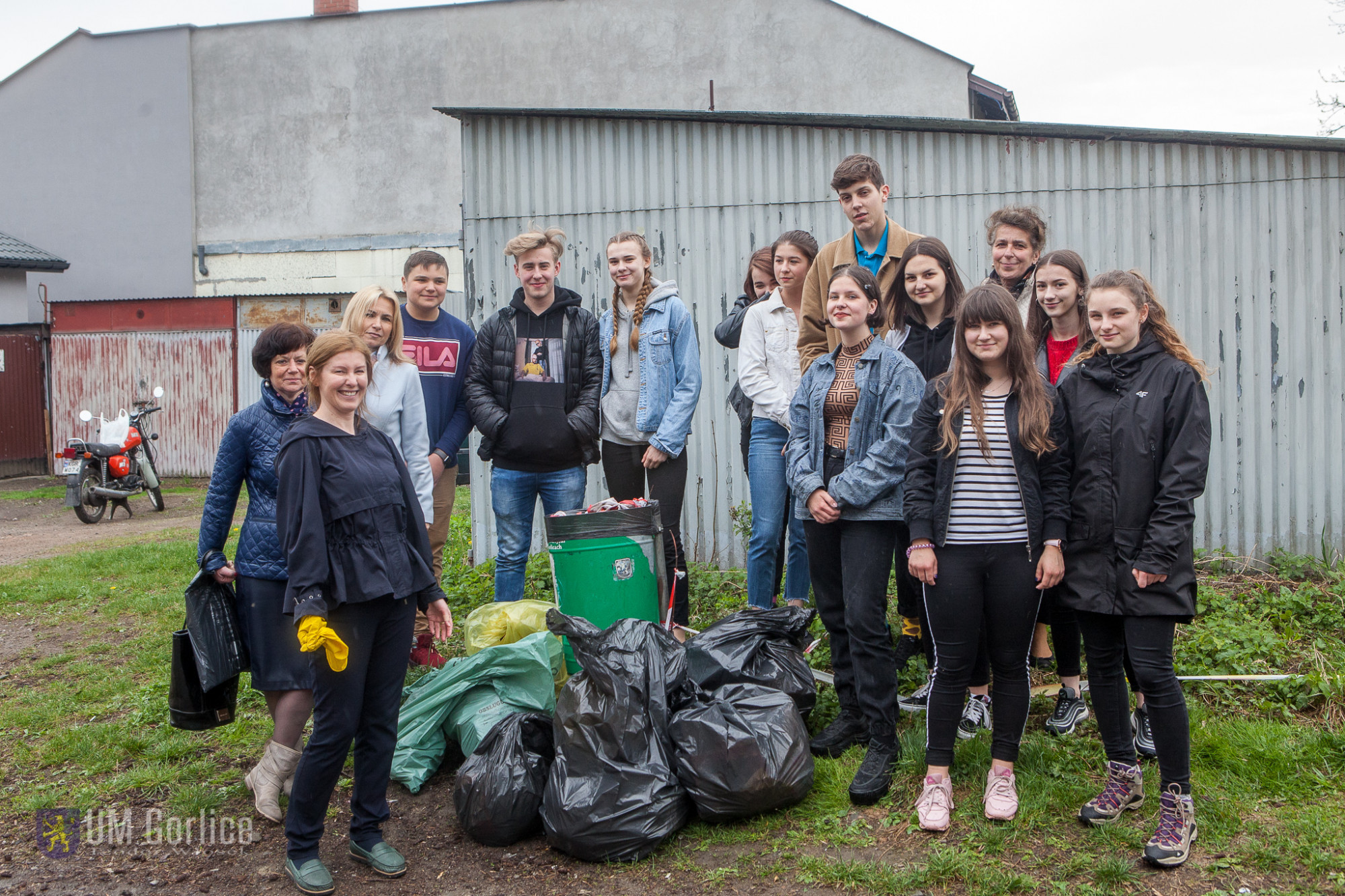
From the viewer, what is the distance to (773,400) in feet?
14.6

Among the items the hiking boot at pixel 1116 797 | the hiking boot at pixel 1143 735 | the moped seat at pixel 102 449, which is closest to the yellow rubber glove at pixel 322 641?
the hiking boot at pixel 1116 797

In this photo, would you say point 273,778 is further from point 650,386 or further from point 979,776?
point 979,776

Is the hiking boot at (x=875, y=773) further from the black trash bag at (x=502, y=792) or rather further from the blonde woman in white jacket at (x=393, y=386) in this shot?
the blonde woman in white jacket at (x=393, y=386)

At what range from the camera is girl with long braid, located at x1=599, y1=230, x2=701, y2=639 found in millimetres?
4680

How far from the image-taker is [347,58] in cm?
1861

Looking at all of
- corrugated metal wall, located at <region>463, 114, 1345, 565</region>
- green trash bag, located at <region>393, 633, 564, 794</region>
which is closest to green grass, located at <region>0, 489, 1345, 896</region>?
green trash bag, located at <region>393, 633, 564, 794</region>

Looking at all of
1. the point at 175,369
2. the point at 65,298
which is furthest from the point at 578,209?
the point at 65,298

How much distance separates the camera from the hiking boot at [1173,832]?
111 inches

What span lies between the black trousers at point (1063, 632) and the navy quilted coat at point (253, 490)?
2799mm

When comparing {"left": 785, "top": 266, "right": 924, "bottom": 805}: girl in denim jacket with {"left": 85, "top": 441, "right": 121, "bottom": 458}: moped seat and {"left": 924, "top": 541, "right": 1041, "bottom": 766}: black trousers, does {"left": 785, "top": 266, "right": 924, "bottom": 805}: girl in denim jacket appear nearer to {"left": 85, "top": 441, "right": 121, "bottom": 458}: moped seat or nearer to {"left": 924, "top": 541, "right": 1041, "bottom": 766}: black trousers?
{"left": 924, "top": 541, "right": 1041, "bottom": 766}: black trousers

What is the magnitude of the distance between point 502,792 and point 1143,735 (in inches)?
95.8

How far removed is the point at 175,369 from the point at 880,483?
641 inches

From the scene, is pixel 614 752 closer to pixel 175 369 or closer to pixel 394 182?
pixel 175 369
